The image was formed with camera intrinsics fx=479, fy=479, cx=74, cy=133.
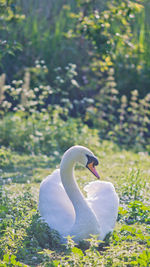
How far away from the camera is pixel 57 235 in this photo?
13.8 ft

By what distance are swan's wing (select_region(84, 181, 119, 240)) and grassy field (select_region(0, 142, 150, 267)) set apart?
110mm

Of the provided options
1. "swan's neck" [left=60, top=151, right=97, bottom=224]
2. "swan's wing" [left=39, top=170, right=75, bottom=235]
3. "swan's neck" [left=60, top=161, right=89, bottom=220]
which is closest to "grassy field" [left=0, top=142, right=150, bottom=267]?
"swan's wing" [left=39, top=170, right=75, bottom=235]

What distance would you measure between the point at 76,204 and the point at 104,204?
1.26ft

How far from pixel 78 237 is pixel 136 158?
431 centimetres

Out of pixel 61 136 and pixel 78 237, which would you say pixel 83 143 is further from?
pixel 78 237

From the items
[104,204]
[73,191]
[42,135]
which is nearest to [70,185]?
[73,191]

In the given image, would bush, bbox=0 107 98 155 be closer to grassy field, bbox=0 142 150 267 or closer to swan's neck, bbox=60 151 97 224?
grassy field, bbox=0 142 150 267

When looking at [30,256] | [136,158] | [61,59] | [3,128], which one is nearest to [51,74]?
[61,59]

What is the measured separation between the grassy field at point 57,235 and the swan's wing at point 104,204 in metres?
0.11

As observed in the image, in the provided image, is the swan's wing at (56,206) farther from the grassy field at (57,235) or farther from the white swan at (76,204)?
the grassy field at (57,235)

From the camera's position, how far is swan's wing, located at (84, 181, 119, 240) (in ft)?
14.5

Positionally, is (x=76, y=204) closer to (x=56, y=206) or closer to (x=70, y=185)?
(x=70, y=185)

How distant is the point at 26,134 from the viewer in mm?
8336

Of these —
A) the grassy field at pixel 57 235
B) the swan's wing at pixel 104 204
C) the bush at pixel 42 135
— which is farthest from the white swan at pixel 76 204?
A: the bush at pixel 42 135
